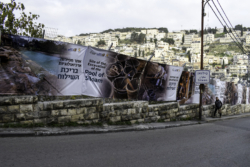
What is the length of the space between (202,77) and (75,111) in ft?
28.7

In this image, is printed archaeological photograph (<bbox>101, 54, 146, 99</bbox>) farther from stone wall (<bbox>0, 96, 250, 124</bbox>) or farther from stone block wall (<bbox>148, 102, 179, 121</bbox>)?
stone block wall (<bbox>148, 102, 179, 121</bbox>)

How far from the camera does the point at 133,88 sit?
906 centimetres

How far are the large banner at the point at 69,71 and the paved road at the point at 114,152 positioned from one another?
1.57 m

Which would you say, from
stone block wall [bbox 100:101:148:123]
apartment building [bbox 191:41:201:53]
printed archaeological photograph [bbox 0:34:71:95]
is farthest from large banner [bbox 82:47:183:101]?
apartment building [bbox 191:41:201:53]

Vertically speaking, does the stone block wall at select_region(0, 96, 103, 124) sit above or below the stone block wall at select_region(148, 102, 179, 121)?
above

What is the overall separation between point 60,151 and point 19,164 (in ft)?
3.35

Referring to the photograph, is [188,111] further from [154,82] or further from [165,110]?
[154,82]

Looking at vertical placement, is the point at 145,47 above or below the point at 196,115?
above

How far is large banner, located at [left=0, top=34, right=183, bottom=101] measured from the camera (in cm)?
592

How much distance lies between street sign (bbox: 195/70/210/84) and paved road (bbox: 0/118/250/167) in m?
6.27

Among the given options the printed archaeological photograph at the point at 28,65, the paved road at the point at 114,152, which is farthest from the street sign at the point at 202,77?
the printed archaeological photograph at the point at 28,65

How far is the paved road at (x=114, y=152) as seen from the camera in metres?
4.47

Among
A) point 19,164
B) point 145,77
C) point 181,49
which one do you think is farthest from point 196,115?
point 181,49

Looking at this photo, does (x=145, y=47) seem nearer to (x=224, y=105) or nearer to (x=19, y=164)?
(x=224, y=105)
